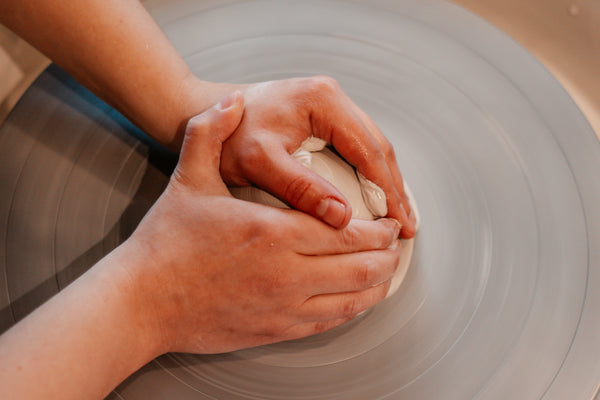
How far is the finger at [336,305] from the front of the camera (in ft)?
2.72

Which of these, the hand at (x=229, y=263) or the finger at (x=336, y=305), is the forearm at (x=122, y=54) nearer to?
the hand at (x=229, y=263)

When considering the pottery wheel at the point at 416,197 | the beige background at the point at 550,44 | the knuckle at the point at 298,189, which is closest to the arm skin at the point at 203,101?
the knuckle at the point at 298,189

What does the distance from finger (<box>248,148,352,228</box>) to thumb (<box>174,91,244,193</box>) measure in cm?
8

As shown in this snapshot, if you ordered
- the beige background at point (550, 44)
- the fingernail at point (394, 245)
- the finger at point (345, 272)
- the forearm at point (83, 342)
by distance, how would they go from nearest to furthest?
the forearm at point (83, 342) < the finger at point (345, 272) < the fingernail at point (394, 245) < the beige background at point (550, 44)

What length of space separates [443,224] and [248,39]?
64 cm

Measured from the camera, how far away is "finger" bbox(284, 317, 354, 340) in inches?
33.7

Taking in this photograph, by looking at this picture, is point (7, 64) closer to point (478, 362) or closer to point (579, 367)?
point (478, 362)

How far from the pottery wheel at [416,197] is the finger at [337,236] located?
0.50 ft

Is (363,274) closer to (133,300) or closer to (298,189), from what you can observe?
(298,189)

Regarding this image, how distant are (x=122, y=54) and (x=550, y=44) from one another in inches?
40.4

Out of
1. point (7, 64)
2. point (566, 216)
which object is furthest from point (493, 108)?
point (7, 64)

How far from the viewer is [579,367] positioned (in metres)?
0.87

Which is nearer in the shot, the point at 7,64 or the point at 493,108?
the point at 493,108

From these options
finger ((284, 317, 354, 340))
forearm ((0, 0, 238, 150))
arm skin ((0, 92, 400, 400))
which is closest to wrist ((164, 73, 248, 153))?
forearm ((0, 0, 238, 150))
